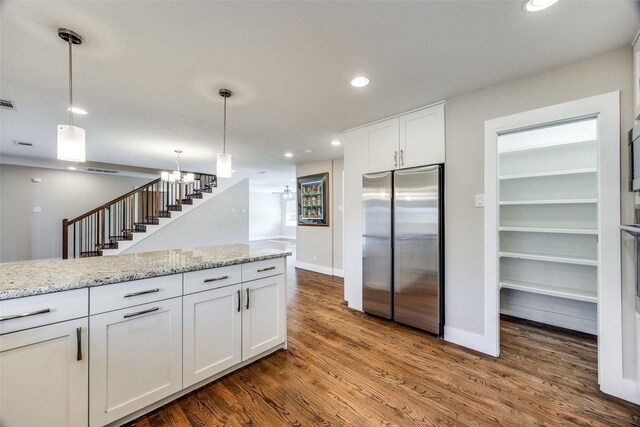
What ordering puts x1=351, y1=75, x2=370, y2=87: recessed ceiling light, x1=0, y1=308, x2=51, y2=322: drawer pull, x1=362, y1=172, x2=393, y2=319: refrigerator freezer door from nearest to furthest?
x1=0, y1=308, x2=51, y2=322: drawer pull, x1=351, y1=75, x2=370, y2=87: recessed ceiling light, x1=362, y1=172, x2=393, y2=319: refrigerator freezer door

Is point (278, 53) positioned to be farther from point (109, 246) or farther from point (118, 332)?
point (109, 246)

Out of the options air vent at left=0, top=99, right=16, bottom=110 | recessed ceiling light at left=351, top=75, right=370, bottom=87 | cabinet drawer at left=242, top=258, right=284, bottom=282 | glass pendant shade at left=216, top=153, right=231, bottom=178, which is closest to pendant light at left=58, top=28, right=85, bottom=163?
glass pendant shade at left=216, top=153, right=231, bottom=178

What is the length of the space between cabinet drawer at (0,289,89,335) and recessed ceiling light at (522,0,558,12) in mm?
2955

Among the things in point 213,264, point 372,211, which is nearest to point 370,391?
point 213,264

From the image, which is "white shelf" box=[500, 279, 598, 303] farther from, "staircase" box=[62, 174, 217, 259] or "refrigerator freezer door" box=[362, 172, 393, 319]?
"staircase" box=[62, 174, 217, 259]

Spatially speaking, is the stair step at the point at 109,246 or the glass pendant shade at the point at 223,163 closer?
the glass pendant shade at the point at 223,163

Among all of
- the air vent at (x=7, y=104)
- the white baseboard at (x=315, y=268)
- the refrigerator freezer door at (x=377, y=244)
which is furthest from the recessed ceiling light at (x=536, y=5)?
the white baseboard at (x=315, y=268)

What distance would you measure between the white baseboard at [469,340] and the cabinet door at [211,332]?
6.79 ft

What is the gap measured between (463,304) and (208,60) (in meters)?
3.17

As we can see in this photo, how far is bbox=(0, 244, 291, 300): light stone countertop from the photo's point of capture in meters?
1.32

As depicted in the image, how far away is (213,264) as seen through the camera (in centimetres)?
196

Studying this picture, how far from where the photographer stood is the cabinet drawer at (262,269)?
7.20 ft

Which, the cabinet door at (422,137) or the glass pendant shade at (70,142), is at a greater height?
the cabinet door at (422,137)

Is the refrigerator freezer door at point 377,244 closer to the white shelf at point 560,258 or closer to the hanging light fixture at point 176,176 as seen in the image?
the white shelf at point 560,258
